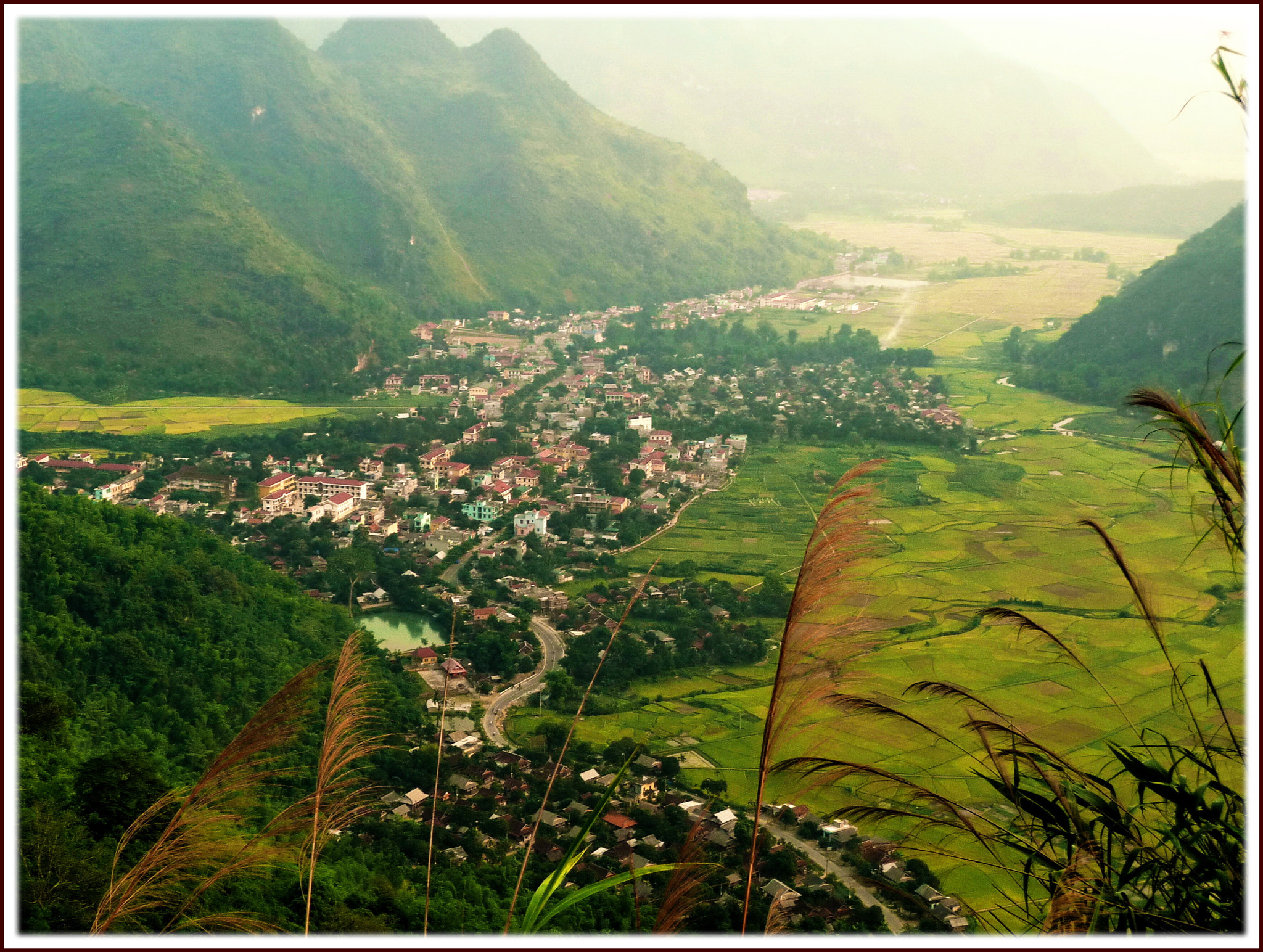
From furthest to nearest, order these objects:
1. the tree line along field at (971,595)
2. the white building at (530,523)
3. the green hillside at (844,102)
Answer: the green hillside at (844,102), the white building at (530,523), the tree line along field at (971,595)

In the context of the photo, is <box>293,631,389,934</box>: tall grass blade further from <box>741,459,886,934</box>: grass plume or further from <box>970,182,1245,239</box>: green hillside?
<box>970,182,1245,239</box>: green hillside

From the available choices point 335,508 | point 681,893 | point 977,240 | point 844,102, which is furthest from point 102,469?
point 844,102

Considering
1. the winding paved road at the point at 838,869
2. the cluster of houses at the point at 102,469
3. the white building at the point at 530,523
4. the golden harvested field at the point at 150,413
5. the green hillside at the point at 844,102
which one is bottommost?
the winding paved road at the point at 838,869

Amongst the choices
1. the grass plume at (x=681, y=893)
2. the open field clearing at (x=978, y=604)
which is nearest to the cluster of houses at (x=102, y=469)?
the open field clearing at (x=978, y=604)

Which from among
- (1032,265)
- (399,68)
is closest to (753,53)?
(399,68)

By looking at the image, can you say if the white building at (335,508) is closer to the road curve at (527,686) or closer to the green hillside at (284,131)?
the road curve at (527,686)

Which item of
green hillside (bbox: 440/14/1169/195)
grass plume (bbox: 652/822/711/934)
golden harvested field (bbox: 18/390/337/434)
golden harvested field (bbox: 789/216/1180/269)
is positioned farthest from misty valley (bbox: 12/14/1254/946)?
green hillside (bbox: 440/14/1169/195)
